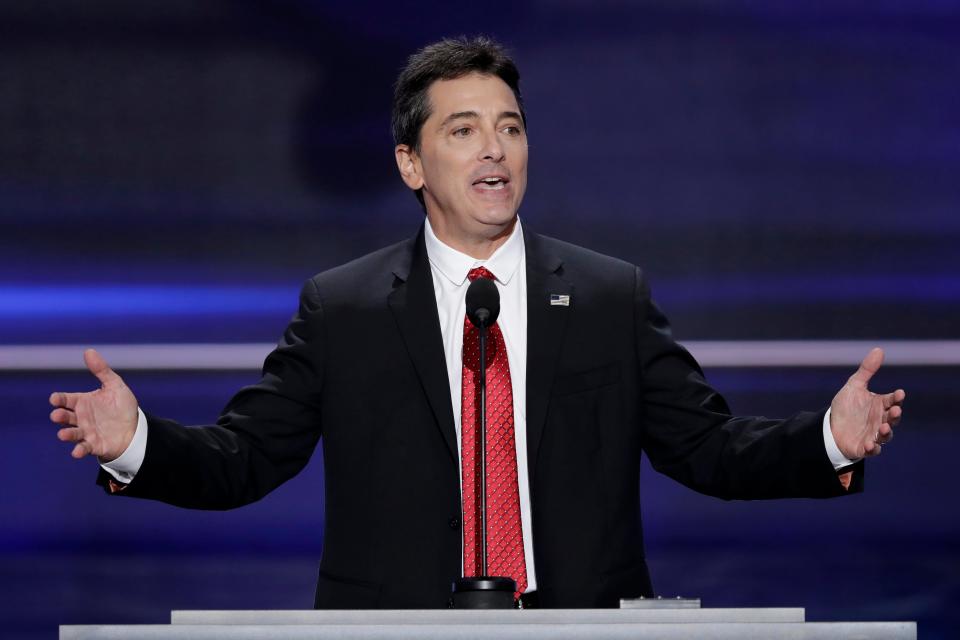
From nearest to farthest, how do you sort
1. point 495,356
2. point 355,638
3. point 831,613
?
point 355,638 → point 495,356 → point 831,613

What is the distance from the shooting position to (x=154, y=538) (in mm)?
3576

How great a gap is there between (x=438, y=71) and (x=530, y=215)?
1.02 meters

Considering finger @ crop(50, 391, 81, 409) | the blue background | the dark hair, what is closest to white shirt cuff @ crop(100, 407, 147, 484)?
finger @ crop(50, 391, 81, 409)

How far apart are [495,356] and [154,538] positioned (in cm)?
155

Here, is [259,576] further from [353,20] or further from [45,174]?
[353,20]

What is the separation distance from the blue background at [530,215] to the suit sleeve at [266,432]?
109 cm

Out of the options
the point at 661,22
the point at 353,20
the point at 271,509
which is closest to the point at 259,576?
the point at 271,509

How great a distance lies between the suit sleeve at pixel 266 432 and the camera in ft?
7.38

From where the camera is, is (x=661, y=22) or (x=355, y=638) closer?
(x=355, y=638)

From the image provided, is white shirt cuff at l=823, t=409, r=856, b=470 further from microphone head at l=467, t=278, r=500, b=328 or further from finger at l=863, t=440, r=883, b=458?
microphone head at l=467, t=278, r=500, b=328

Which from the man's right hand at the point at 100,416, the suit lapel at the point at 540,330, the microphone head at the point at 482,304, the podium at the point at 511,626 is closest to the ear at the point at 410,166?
the suit lapel at the point at 540,330

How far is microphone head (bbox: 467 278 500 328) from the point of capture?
197 centimetres

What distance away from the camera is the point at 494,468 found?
7.53 feet

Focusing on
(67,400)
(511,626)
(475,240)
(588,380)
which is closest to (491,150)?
(475,240)
